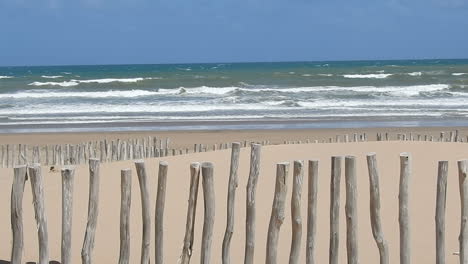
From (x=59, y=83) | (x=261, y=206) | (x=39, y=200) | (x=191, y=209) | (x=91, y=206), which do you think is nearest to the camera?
(x=39, y=200)

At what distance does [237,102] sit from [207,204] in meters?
29.2

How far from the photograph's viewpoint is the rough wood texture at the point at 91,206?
17.0 ft

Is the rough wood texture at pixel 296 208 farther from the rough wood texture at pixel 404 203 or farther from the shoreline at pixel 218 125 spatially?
the shoreline at pixel 218 125

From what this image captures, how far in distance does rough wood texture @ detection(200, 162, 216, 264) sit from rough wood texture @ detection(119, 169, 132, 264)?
1.61ft

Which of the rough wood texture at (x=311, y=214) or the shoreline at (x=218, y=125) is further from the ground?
the rough wood texture at (x=311, y=214)

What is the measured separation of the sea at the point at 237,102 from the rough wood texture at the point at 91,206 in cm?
1836

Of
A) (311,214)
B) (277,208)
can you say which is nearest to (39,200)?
(277,208)

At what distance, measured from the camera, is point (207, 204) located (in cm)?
530

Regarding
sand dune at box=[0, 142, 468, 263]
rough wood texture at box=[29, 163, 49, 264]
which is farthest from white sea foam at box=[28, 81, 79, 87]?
rough wood texture at box=[29, 163, 49, 264]

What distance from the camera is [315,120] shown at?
85.4 feet

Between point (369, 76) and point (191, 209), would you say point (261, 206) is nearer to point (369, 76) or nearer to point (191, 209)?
point (191, 209)

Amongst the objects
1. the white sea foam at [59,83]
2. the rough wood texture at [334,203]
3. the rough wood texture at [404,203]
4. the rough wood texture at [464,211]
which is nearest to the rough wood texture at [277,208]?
the rough wood texture at [334,203]

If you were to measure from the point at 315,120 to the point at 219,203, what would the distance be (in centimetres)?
1813

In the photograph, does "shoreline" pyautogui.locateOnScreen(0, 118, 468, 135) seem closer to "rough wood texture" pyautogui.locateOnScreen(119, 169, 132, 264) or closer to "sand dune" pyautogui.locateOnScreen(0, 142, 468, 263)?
"sand dune" pyautogui.locateOnScreen(0, 142, 468, 263)
